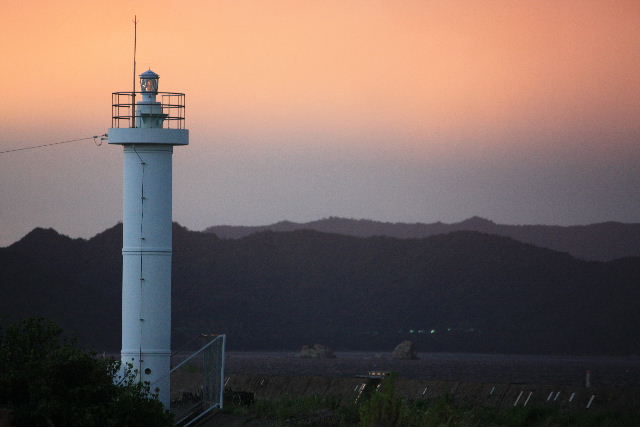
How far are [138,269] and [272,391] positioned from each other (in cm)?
2551

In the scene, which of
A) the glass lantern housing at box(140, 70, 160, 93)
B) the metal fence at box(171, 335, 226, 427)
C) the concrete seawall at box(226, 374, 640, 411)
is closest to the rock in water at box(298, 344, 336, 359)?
the concrete seawall at box(226, 374, 640, 411)

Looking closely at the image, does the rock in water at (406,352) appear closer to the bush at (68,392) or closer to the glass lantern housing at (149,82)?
the glass lantern housing at (149,82)

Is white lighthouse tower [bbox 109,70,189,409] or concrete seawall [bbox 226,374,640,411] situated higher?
white lighthouse tower [bbox 109,70,189,409]

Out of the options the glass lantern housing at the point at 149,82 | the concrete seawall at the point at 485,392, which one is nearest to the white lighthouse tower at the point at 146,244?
the glass lantern housing at the point at 149,82

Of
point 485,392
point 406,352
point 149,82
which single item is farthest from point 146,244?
point 406,352

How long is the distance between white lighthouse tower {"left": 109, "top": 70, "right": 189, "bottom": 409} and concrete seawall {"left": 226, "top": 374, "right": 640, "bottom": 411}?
39.1 feet

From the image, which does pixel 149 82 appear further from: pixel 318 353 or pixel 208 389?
pixel 318 353

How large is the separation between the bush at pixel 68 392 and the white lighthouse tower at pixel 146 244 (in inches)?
83.1

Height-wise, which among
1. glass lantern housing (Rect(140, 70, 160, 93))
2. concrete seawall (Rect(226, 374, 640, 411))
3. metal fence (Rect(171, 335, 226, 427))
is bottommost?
concrete seawall (Rect(226, 374, 640, 411))

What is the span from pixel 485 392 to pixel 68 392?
2181 centimetres

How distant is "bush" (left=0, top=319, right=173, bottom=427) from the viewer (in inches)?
1268

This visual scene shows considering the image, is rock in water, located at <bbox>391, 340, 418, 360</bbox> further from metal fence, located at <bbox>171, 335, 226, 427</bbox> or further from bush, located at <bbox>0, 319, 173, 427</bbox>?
bush, located at <bbox>0, 319, 173, 427</bbox>

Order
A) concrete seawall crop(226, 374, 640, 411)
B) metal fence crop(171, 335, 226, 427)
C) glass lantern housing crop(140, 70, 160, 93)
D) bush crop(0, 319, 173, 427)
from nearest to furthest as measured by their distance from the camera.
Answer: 1. bush crop(0, 319, 173, 427)
2. glass lantern housing crop(140, 70, 160, 93)
3. metal fence crop(171, 335, 226, 427)
4. concrete seawall crop(226, 374, 640, 411)

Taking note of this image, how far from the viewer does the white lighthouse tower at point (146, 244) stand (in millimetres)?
36750
